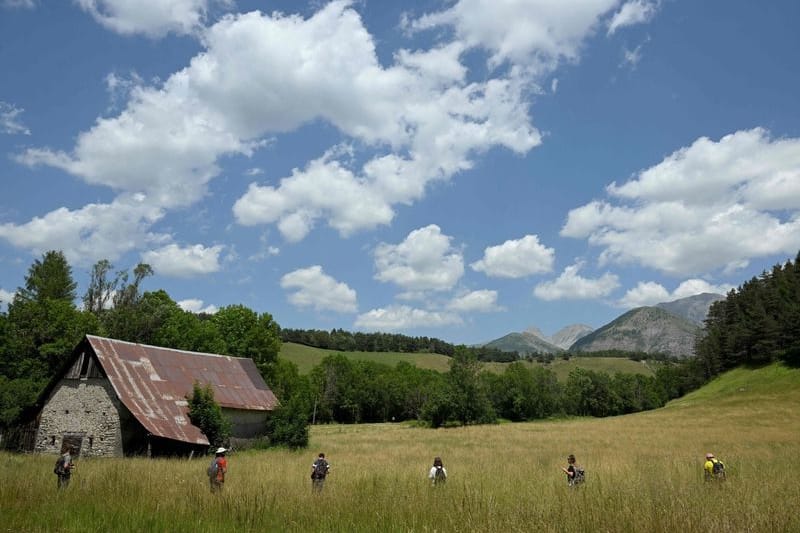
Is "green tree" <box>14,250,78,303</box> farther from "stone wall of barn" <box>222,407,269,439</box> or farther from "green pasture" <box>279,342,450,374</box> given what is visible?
"green pasture" <box>279,342,450,374</box>

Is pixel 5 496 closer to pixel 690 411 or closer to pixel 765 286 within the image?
pixel 690 411

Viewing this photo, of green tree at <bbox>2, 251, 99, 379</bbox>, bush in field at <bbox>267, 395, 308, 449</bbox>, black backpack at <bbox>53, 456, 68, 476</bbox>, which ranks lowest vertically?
bush in field at <bbox>267, 395, 308, 449</bbox>

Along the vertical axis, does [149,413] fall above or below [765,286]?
below

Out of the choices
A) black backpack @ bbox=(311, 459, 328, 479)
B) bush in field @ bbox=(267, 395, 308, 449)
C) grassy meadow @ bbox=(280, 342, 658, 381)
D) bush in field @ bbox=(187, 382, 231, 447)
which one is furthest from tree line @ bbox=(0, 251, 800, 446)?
black backpack @ bbox=(311, 459, 328, 479)

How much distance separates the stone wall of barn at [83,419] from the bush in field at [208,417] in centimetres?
397

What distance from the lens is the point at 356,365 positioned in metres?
103

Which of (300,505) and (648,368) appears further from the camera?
(648,368)

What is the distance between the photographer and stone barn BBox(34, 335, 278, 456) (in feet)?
96.1

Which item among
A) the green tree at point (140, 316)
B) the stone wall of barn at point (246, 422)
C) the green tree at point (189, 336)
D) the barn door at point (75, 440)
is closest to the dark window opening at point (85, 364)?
the barn door at point (75, 440)

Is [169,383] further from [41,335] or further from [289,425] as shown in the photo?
[41,335]

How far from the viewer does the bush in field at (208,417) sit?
31.7 meters

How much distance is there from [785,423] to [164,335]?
53135 millimetres

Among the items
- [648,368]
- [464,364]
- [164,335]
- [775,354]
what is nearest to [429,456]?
[164,335]

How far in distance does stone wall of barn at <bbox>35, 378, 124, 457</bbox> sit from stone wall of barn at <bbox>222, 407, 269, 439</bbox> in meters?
6.94
